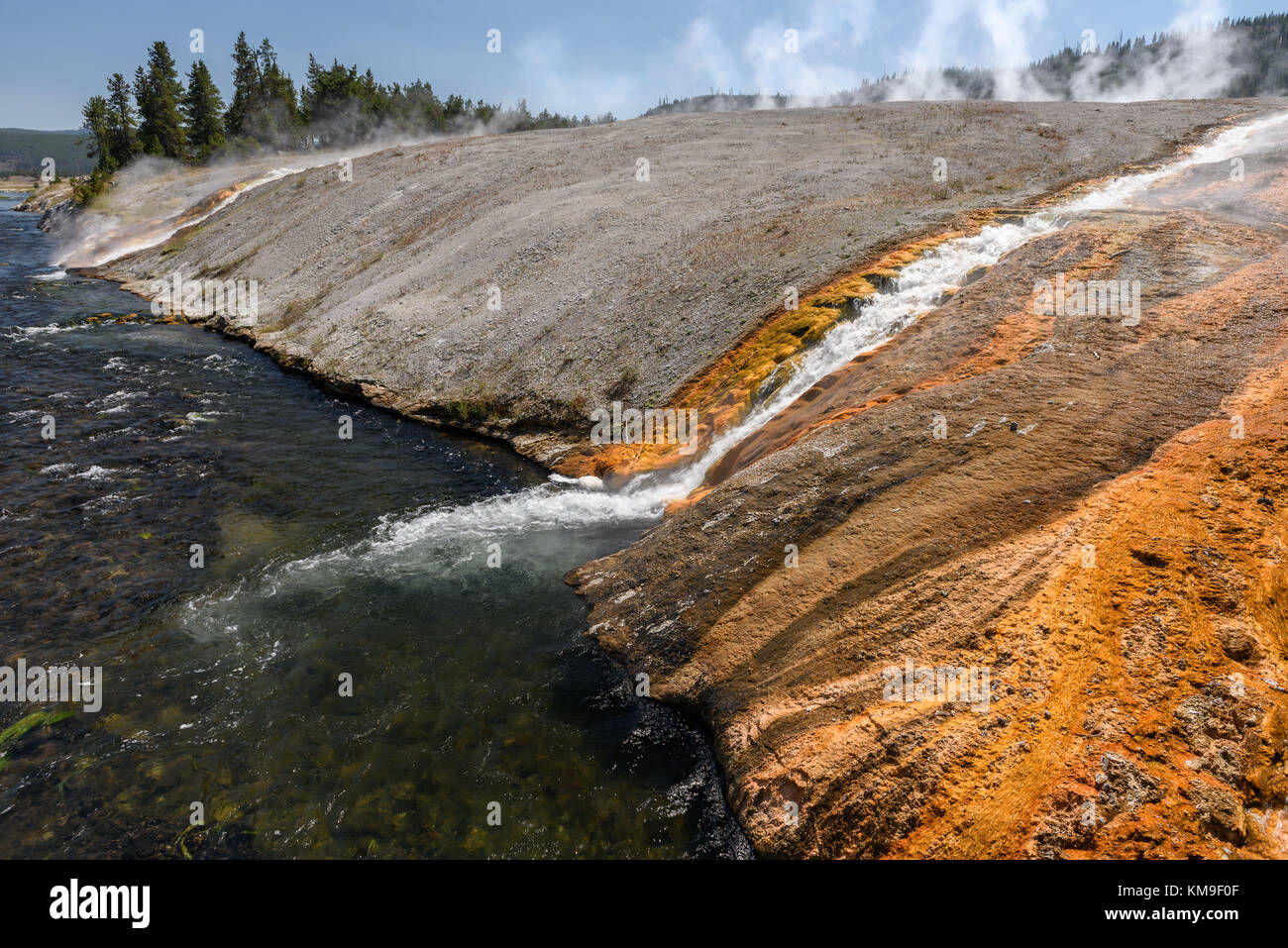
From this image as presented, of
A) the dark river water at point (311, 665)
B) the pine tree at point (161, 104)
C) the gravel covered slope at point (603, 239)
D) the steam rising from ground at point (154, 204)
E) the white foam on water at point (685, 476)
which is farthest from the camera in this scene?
the pine tree at point (161, 104)

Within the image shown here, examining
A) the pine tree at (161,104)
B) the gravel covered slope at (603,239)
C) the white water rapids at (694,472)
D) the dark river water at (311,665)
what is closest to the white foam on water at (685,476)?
the white water rapids at (694,472)

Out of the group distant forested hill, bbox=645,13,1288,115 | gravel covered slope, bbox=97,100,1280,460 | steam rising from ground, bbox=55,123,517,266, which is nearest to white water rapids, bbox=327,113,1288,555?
gravel covered slope, bbox=97,100,1280,460

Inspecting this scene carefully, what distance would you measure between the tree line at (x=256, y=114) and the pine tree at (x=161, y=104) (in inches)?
4.0

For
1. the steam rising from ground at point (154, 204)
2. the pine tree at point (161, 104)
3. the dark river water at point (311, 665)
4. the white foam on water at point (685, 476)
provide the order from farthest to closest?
the pine tree at point (161, 104) < the steam rising from ground at point (154, 204) < the white foam on water at point (685, 476) < the dark river water at point (311, 665)

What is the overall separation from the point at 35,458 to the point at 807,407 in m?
18.4

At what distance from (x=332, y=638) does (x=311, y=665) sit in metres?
0.63

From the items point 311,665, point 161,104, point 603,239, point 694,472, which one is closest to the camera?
point 311,665

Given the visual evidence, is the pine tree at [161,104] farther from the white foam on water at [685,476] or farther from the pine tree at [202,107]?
the white foam on water at [685,476]

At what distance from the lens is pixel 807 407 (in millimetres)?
14422

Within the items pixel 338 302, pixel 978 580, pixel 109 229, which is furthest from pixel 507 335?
pixel 109 229

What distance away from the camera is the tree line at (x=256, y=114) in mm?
76500

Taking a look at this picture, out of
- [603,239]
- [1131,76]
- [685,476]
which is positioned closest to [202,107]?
[603,239]

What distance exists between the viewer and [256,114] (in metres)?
84.0

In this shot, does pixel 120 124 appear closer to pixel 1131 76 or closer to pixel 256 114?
pixel 256 114
